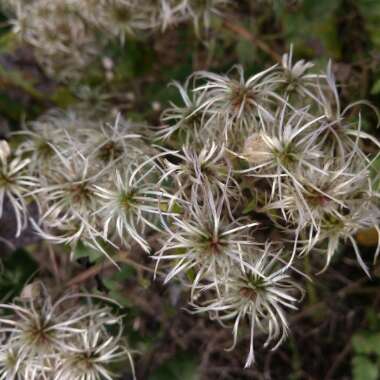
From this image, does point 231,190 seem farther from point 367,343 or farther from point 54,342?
point 367,343

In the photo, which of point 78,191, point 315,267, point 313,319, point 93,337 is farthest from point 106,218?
point 313,319

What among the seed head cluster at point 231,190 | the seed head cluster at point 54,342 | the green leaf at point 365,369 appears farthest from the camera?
the green leaf at point 365,369

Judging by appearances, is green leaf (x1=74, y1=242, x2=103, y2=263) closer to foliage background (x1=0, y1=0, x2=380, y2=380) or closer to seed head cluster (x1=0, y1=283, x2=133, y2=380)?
seed head cluster (x1=0, y1=283, x2=133, y2=380)

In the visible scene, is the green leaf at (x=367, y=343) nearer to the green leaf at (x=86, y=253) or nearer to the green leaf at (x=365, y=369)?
the green leaf at (x=365, y=369)

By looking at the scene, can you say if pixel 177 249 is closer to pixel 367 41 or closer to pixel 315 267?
pixel 315 267

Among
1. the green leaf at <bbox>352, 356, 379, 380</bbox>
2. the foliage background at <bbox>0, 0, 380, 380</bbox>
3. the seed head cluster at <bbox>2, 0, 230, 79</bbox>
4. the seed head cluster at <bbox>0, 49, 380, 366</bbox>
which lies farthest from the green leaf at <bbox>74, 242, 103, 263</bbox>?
the green leaf at <bbox>352, 356, 379, 380</bbox>

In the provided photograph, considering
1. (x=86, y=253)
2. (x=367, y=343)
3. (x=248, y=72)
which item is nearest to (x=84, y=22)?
(x=248, y=72)

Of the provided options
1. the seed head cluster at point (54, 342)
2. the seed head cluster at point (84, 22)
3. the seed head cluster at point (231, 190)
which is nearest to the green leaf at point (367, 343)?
the seed head cluster at point (231, 190)
